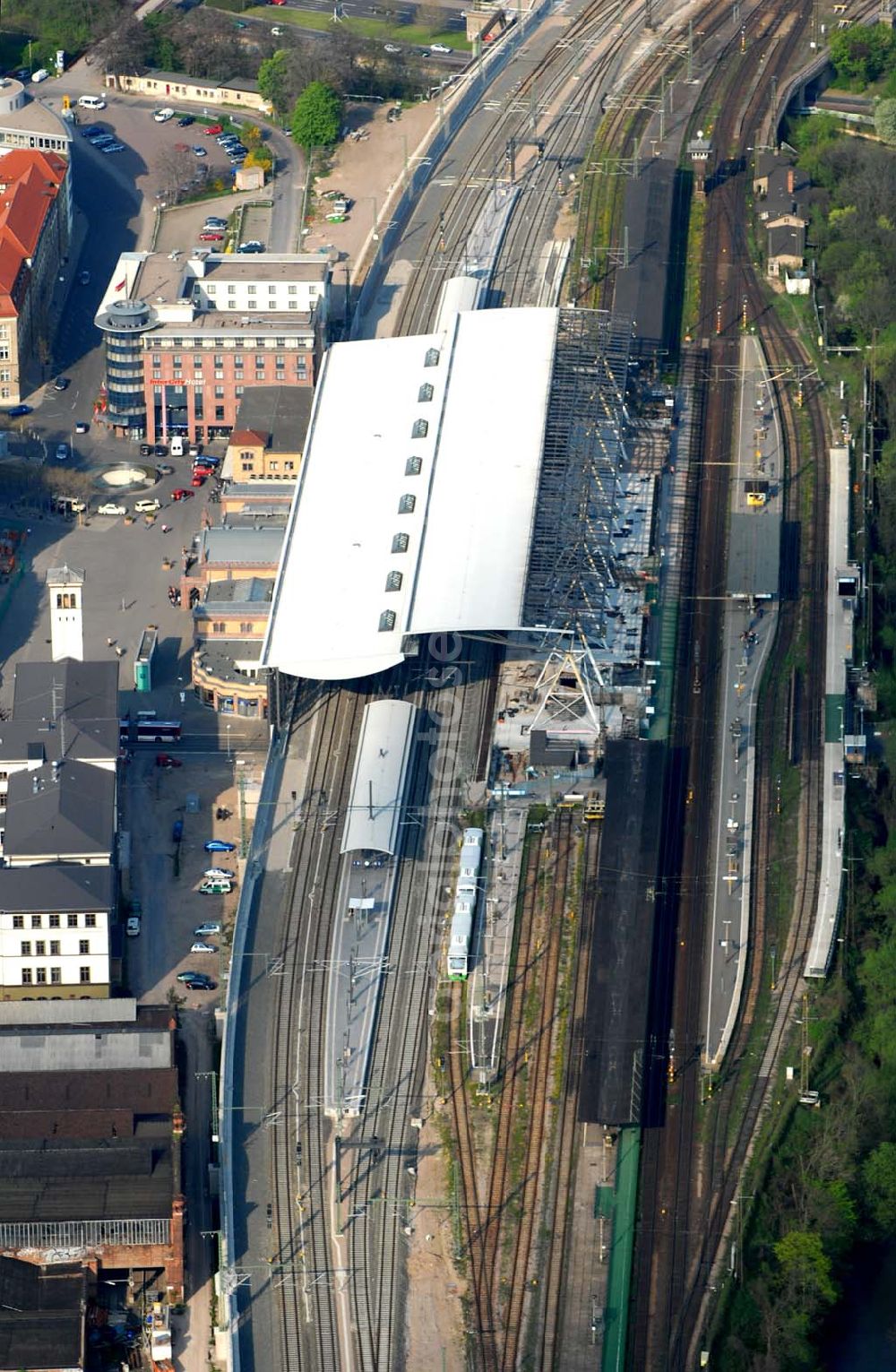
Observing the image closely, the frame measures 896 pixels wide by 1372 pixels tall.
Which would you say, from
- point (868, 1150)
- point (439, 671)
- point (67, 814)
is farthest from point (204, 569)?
point (868, 1150)

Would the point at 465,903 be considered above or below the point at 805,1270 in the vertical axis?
above

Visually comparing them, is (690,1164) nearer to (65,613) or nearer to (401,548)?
(401,548)

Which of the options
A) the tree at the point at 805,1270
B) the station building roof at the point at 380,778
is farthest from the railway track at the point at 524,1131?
the tree at the point at 805,1270

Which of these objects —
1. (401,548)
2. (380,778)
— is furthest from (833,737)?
(401,548)

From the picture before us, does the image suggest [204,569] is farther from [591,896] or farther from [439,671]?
[591,896]

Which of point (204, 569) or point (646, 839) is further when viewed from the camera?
point (204, 569)

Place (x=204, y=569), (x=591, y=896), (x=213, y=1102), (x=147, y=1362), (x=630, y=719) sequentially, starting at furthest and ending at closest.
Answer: (x=204, y=569)
(x=630, y=719)
(x=591, y=896)
(x=213, y=1102)
(x=147, y=1362)

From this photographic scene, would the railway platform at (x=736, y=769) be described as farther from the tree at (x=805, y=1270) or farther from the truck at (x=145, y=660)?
the truck at (x=145, y=660)
